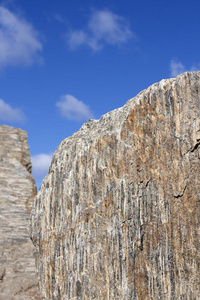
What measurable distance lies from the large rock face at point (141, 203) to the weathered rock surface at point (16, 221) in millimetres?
1086

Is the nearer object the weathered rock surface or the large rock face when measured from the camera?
the large rock face

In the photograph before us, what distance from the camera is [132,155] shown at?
432cm

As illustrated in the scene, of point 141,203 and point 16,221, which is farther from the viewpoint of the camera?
point 16,221

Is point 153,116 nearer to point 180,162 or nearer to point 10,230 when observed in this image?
point 180,162

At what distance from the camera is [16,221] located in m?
7.09

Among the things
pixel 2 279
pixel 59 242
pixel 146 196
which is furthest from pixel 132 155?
pixel 2 279

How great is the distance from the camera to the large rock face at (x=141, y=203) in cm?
406

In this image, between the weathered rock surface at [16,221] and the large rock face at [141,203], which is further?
the weathered rock surface at [16,221]

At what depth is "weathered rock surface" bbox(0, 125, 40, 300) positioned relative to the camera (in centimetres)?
563

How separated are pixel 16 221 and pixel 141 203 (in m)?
3.65

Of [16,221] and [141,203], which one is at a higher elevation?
[141,203]

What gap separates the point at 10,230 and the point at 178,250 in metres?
3.79

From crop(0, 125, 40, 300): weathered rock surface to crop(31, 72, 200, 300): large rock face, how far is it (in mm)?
1086

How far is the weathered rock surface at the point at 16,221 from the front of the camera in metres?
5.63
